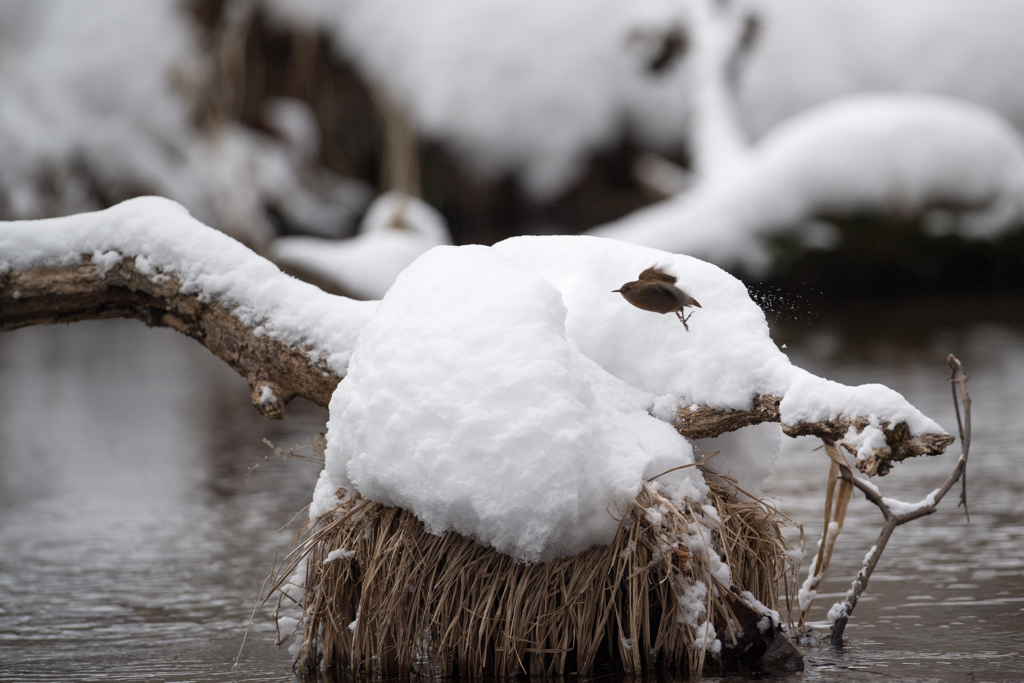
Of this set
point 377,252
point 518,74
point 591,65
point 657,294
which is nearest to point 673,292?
point 657,294

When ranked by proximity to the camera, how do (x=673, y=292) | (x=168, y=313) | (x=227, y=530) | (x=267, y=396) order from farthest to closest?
(x=227, y=530) < (x=168, y=313) < (x=267, y=396) < (x=673, y=292)

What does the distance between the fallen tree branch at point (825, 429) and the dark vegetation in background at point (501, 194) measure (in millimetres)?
8538

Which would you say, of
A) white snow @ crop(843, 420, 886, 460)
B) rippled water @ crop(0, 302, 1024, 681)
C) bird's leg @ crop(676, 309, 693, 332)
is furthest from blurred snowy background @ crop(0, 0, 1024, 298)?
white snow @ crop(843, 420, 886, 460)

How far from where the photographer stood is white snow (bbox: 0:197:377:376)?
305 cm

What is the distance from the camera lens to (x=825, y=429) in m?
2.35

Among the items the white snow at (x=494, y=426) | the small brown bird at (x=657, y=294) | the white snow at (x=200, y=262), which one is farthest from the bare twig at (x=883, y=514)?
the white snow at (x=200, y=262)

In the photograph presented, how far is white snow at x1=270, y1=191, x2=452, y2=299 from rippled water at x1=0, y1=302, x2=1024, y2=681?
924 mm

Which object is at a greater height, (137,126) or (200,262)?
(137,126)

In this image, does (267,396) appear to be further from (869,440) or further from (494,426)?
(869,440)

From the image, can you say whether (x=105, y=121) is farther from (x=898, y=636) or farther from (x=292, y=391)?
(x=898, y=636)

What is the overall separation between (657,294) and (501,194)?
439 inches

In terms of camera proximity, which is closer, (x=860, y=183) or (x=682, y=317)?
(x=682, y=317)

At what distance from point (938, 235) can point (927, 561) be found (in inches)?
329

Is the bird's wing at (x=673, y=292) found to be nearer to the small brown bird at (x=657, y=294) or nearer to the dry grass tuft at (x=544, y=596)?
the small brown bird at (x=657, y=294)
